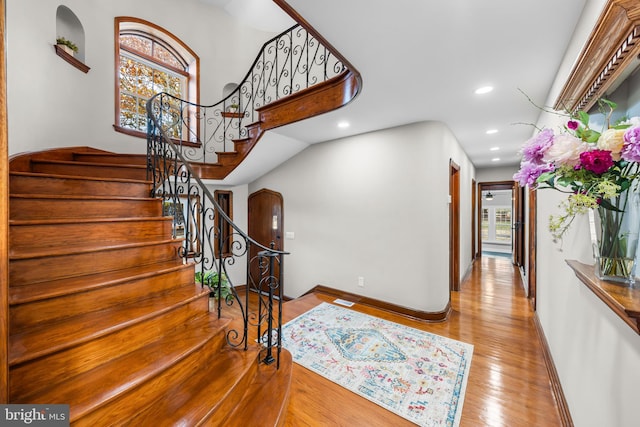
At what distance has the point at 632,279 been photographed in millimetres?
930

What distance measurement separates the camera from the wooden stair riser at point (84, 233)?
1.54m

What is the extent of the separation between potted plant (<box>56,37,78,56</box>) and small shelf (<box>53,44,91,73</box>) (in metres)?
0.05

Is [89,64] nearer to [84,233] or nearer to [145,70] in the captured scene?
[145,70]

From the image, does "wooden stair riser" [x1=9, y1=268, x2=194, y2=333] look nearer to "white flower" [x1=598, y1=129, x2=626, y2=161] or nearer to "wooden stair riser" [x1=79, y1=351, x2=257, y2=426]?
"wooden stair riser" [x1=79, y1=351, x2=257, y2=426]

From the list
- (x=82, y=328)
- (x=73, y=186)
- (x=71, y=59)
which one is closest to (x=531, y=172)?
(x=82, y=328)

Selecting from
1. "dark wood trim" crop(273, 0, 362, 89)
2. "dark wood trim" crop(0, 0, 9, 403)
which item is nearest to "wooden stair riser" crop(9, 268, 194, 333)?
"dark wood trim" crop(0, 0, 9, 403)

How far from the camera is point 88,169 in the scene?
265 cm

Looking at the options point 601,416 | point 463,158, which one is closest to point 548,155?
point 601,416

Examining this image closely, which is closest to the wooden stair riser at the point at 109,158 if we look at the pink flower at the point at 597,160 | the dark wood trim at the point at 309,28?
the dark wood trim at the point at 309,28

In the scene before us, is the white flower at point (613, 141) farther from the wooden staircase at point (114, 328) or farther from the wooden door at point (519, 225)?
the wooden door at point (519, 225)

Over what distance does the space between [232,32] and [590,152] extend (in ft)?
20.1

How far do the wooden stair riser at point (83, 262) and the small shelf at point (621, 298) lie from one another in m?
2.54

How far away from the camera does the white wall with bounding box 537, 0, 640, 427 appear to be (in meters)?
0.93

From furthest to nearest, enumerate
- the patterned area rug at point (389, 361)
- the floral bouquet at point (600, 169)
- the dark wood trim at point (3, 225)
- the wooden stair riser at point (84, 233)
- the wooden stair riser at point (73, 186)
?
the wooden stair riser at point (73, 186) < the patterned area rug at point (389, 361) < the wooden stair riser at point (84, 233) < the floral bouquet at point (600, 169) < the dark wood trim at point (3, 225)
